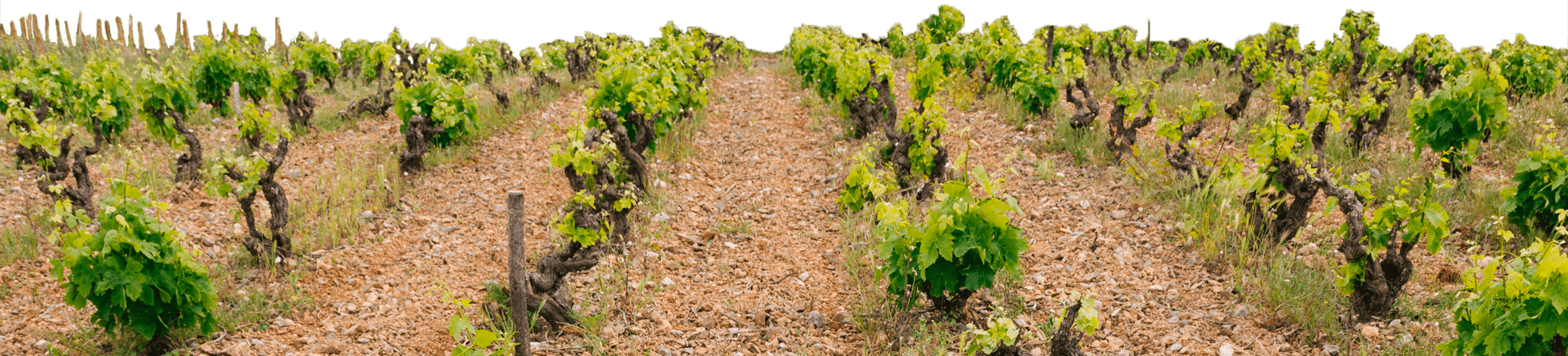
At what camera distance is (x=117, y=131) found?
8812mm

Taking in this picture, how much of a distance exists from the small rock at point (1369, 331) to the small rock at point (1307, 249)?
1.10 meters

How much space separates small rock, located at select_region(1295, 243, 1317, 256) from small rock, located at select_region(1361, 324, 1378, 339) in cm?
110

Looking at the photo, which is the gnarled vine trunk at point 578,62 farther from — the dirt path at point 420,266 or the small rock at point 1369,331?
the small rock at point 1369,331

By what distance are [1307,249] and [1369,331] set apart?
4.31ft

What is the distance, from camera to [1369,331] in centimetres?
455

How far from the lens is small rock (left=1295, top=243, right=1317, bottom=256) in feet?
18.6

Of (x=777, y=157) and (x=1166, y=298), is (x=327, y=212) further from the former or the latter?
(x=1166, y=298)

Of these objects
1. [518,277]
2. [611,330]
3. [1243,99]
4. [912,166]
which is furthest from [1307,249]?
[518,277]

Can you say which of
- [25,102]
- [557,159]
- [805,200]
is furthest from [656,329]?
[25,102]

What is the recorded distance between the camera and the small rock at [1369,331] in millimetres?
4523

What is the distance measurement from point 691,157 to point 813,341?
4377mm

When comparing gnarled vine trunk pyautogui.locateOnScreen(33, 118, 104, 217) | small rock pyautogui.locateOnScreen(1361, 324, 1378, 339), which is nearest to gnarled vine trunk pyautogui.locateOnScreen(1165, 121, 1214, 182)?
small rock pyautogui.locateOnScreen(1361, 324, 1378, 339)

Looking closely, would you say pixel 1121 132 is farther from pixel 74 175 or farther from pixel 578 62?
pixel 578 62

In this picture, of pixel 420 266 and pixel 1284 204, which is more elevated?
pixel 1284 204
